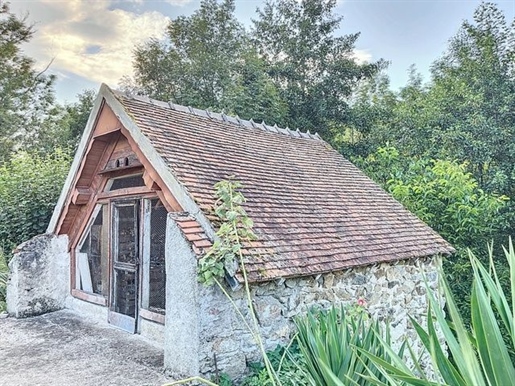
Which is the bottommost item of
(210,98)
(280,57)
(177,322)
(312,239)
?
(177,322)

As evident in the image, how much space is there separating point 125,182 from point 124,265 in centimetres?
160

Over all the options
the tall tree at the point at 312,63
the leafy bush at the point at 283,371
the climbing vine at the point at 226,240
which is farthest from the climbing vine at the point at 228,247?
the tall tree at the point at 312,63

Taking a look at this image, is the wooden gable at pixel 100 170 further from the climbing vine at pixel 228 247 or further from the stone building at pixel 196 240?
the climbing vine at pixel 228 247

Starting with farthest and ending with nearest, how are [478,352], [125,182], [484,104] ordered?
[484,104] → [125,182] → [478,352]

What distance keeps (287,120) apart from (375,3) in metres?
6.41

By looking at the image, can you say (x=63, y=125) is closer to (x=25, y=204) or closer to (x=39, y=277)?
(x=25, y=204)

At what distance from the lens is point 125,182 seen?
7508mm

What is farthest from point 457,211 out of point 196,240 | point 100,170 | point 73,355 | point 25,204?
point 25,204

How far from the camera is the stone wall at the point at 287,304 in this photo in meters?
4.71

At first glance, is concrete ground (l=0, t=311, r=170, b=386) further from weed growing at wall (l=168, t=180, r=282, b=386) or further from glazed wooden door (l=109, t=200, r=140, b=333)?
weed growing at wall (l=168, t=180, r=282, b=386)

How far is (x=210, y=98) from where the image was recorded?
20469 millimetres

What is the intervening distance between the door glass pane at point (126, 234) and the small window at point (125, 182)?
404 mm

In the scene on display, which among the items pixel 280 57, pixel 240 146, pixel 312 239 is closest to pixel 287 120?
pixel 280 57

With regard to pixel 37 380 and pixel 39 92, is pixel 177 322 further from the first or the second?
pixel 39 92
